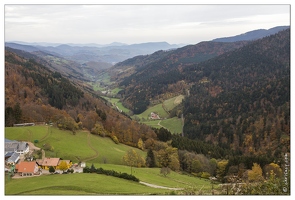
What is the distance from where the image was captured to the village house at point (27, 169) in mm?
37622

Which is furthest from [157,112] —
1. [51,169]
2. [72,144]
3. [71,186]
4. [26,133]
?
[71,186]

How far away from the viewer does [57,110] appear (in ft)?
274

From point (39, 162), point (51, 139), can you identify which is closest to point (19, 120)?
point (51, 139)

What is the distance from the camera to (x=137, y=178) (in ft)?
142

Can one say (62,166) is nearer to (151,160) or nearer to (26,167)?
(26,167)

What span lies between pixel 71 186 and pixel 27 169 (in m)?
9.85

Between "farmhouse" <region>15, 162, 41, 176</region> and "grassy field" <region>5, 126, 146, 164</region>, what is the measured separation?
1272 centimetres

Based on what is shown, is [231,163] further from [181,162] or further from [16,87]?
[16,87]

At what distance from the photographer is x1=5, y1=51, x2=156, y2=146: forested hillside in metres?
72.8

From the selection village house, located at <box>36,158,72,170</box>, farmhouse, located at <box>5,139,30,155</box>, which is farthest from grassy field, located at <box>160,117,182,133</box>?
village house, located at <box>36,158,72,170</box>

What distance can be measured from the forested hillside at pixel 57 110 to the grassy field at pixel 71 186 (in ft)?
108

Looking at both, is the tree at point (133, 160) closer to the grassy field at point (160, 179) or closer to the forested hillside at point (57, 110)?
the grassy field at point (160, 179)

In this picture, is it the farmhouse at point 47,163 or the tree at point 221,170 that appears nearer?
the farmhouse at point 47,163

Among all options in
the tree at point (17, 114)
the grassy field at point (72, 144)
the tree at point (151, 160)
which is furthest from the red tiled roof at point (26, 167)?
the tree at point (17, 114)
